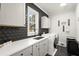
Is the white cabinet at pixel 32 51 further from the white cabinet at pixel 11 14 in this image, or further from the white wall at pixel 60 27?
the white wall at pixel 60 27

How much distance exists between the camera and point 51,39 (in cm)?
395

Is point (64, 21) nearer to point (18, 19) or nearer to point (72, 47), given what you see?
point (72, 47)

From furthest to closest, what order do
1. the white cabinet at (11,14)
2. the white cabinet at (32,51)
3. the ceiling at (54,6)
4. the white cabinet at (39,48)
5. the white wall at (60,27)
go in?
1. the white wall at (60,27)
2. the ceiling at (54,6)
3. the white cabinet at (39,48)
4. the white cabinet at (11,14)
5. the white cabinet at (32,51)

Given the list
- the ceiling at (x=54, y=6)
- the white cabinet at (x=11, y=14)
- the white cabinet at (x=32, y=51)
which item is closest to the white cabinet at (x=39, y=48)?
the white cabinet at (x=32, y=51)

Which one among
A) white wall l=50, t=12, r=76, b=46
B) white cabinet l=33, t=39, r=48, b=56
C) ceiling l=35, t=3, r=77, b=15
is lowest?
white cabinet l=33, t=39, r=48, b=56

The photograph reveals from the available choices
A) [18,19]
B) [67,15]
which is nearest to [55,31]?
[67,15]

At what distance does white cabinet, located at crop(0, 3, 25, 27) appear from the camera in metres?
1.79

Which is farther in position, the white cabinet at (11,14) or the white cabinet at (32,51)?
the white cabinet at (11,14)

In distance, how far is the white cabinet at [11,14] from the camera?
70.6 inches

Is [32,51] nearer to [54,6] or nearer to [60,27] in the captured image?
[54,6]

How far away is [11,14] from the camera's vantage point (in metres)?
2.07

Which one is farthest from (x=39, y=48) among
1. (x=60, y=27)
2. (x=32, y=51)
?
(x=60, y=27)

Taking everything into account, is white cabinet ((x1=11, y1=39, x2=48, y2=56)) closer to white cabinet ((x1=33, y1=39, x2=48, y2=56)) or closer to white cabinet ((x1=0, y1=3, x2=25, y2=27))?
white cabinet ((x1=33, y1=39, x2=48, y2=56))

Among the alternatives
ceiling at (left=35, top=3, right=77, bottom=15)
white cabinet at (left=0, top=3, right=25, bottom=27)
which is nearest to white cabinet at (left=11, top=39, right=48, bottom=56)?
white cabinet at (left=0, top=3, right=25, bottom=27)
